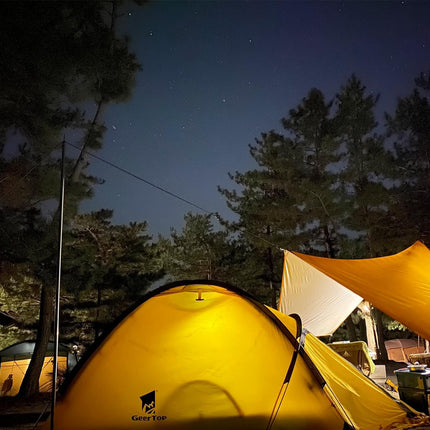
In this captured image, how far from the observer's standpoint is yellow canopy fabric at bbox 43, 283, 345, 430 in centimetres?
382

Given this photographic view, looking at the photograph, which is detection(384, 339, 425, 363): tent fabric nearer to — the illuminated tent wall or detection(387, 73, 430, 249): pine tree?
detection(387, 73, 430, 249): pine tree

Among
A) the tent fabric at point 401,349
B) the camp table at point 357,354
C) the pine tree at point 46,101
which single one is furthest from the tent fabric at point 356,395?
the tent fabric at point 401,349

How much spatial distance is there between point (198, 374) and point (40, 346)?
647 cm

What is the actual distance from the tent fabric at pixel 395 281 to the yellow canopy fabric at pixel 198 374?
939mm

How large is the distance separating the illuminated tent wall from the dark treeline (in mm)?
2394

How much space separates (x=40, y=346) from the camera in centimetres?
914

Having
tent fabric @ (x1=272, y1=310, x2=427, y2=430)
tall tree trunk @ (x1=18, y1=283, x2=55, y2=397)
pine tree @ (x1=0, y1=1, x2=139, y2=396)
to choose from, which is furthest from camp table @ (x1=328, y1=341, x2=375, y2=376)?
tall tree trunk @ (x1=18, y1=283, x2=55, y2=397)

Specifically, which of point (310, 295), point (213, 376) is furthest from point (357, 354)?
point (213, 376)

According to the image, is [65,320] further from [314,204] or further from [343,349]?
[343,349]

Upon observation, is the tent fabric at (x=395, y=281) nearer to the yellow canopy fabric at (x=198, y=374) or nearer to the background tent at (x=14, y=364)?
the yellow canopy fabric at (x=198, y=374)

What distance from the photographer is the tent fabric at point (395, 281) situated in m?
4.02

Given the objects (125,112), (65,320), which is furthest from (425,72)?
(65,320)

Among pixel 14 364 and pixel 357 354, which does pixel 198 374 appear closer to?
pixel 357 354

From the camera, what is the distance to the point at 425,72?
15008 mm
